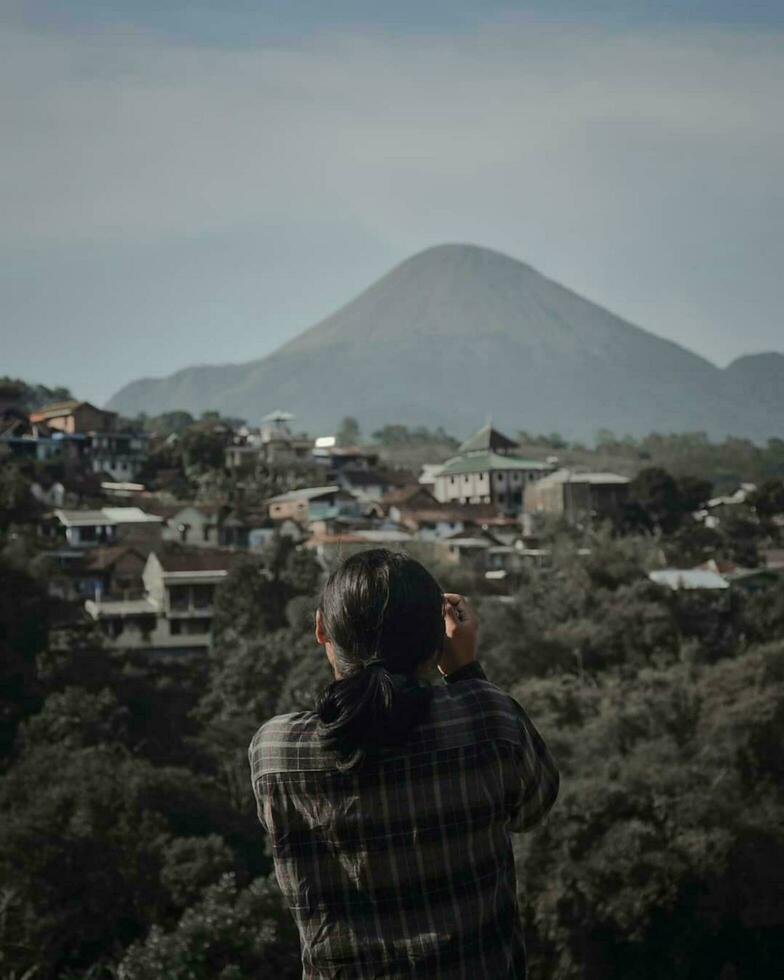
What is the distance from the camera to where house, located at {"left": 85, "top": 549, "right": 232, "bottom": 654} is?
2416 centimetres

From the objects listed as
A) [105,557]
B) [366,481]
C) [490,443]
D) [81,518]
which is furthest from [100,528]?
[490,443]

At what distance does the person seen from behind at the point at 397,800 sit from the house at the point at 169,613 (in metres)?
22.3

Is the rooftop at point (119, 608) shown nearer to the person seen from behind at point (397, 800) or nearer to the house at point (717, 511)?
the house at point (717, 511)

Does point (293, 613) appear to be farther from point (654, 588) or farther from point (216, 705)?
point (654, 588)

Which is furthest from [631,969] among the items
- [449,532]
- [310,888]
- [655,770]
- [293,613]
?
[449,532]

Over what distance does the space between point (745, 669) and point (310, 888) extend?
60.3 feet

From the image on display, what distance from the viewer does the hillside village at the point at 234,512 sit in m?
25.1

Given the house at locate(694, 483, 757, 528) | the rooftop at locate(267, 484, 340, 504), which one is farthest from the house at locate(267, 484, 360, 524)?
the house at locate(694, 483, 757, 528)

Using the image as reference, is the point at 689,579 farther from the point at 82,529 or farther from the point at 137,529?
the point at 82,529

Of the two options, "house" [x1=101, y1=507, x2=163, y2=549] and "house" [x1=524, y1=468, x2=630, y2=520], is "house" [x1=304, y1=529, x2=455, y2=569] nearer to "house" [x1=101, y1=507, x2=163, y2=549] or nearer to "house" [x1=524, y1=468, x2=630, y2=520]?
"house" [x1=101, y1=507, x2=163, y2=549]

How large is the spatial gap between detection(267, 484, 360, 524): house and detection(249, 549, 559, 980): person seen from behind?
98.0 feet

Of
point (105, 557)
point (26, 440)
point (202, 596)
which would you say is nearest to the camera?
point (202, 596)

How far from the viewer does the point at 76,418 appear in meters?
38.8

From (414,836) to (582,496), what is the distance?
110 feet
